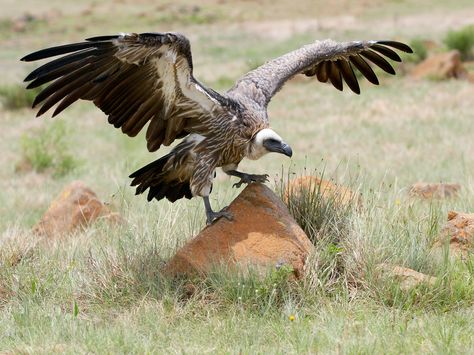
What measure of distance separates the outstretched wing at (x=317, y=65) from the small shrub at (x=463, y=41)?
54.0 ft

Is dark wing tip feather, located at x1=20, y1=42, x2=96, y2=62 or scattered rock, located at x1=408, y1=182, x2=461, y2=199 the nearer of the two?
dark wing tip feather, located at x1=20, y1=42, x2=96, y2=62

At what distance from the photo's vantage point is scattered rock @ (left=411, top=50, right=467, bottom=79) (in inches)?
798

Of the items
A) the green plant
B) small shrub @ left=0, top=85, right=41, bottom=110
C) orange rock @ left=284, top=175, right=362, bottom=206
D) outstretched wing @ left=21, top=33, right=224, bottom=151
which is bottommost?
orange rock @ left=284, top=175, right=362, bottom=206

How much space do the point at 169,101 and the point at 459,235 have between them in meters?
2.48

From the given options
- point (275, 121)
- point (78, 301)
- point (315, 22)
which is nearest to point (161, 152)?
point (275, 121)

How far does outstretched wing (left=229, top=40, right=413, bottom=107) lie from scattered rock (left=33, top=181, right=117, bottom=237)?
2114mm

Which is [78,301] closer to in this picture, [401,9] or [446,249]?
[446,249]

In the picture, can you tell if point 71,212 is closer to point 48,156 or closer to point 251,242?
point 251,242

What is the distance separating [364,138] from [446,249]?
896cm

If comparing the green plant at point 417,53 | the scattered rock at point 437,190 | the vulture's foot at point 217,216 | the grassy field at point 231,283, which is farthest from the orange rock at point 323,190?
the green plant at point 417,53

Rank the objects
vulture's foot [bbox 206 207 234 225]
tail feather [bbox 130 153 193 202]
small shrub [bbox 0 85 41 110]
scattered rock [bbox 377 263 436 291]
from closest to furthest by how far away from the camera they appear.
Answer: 1. scattered rock [bbox 377 263 436 291]
2. vulture's foot [bbox 206 207 234 225]
3. tail feather [bbox 130 153 193 202]
4. small shrub [bbox 0 85 41 110]

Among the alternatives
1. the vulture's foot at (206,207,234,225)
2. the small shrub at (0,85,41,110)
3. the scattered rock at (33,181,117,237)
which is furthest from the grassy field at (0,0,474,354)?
the small shrub at (0,85,41,110)

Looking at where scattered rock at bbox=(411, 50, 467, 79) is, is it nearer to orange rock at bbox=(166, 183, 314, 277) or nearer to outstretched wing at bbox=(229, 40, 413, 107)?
outstretched wing at bbox=(229, 40, 413, 107)

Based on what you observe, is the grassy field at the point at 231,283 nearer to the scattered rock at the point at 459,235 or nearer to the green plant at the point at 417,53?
the scattered rock at the point at 459,235
